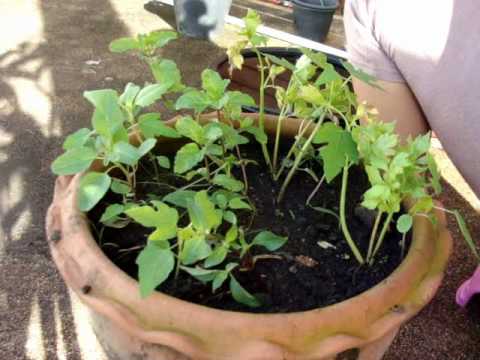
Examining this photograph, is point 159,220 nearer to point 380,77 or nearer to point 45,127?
point 380,77

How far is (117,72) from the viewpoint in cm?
187

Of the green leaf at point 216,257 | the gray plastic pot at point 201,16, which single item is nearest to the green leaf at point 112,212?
the green leaf at point 216,257

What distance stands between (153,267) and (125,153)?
0.14 m

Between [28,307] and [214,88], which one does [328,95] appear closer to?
[214,88]

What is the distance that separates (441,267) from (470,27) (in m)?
0.37

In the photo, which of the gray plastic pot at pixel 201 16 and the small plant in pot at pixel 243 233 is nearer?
the small plant in pot at pixel 243 233

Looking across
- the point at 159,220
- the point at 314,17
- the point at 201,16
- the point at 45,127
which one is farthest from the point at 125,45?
the point at 314,17

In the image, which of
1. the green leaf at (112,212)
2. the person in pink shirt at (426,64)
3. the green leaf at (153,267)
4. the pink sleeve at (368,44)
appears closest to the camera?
the green leaf at (153,267)

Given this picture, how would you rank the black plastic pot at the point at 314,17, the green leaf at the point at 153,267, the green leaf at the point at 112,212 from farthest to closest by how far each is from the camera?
the black plastic pot at the point at 314,17, the green leaf at the point at 112,212, the green leaf at the point at 153,267

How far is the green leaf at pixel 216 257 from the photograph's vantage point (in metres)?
0.54

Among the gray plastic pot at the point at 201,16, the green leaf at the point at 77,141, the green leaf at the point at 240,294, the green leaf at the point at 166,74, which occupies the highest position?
the green leaf at the point at 166,74

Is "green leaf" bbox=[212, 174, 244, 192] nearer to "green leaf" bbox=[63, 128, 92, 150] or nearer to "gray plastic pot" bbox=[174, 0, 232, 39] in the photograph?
"green leaf" bbox=[63, 128, 92, 150]

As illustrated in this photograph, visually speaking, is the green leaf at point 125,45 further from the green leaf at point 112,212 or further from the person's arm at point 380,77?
the person's arm at point 380,77

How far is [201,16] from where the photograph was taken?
2188 millimetres
